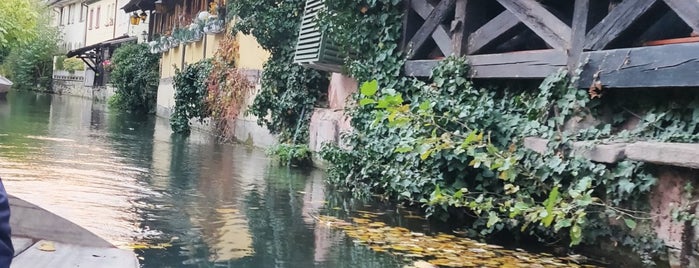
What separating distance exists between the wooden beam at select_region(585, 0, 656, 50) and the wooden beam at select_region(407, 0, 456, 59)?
7.78ft

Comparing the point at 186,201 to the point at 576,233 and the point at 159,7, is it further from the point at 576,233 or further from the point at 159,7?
the point at 159,7

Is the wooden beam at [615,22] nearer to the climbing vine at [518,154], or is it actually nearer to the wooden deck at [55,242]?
the climbing vine at [518,154]

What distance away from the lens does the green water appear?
17.3ft

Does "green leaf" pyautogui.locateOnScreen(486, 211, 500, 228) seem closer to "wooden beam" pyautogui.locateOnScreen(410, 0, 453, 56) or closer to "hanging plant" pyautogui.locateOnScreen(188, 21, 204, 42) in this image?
"wooden beam" pyautogui.locateOnScreen(410, 0, 453, 56)

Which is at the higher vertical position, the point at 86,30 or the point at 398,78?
the point at 86,30

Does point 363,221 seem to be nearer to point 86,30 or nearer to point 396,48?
point 396,48

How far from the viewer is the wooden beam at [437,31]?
7977mm

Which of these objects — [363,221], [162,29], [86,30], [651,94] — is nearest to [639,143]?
[651,94]

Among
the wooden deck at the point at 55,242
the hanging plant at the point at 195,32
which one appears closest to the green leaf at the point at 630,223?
the wooden deck at the point at 55,242

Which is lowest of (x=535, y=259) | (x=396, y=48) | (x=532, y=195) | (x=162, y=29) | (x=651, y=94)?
(x=535, y=259)

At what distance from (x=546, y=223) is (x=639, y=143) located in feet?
2.74

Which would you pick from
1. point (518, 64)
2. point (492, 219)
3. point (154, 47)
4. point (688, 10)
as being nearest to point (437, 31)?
point (518, 64)

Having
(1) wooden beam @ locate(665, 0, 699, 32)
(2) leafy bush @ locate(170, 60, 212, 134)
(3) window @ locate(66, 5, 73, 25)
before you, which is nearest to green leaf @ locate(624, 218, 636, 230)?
(1) wooden beam @ locate(665, 0, 699, 32)

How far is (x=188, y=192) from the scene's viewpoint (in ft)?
26.9
